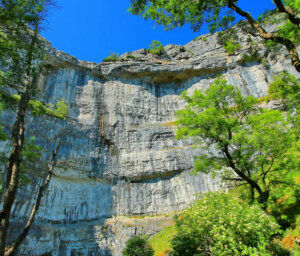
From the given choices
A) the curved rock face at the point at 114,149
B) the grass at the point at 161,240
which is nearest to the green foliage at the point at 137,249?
the grass at the point at 161,240

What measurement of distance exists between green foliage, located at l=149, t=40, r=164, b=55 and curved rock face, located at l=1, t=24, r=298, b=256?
18.2 ft

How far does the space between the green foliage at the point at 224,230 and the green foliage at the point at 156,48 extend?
35.8m

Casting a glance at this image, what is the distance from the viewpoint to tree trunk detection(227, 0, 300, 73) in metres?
7.69

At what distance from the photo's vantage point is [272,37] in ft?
27.3

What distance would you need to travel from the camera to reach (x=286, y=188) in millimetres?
12711

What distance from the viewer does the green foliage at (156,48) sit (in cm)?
4353

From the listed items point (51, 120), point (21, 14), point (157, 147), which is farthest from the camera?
point (157, 147)

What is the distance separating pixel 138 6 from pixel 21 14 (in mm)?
5220

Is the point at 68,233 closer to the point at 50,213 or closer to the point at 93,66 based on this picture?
the point at 50,213

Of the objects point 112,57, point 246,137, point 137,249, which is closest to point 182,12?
point 246,137

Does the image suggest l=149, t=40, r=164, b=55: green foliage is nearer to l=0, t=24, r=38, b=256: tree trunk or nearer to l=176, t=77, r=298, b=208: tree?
l=176, t=77, r=298, b=208: tree

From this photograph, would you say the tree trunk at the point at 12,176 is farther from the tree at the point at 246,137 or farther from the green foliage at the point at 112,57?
the green foliage at the point at 112,57

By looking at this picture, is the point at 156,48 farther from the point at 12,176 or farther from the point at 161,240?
the point at 12,176

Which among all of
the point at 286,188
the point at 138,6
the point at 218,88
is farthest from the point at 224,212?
the point at 138,6
